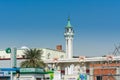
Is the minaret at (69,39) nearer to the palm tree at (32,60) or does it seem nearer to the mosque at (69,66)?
the mosque at (69,66)

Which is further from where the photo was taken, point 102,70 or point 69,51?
point 69,51

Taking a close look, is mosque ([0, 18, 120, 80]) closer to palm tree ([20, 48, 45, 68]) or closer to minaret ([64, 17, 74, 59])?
minaret ([64, 17, 74, 59])

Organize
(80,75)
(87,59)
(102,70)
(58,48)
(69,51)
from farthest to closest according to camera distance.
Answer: (58,48)
(69,51)
(87,59)
(102,70)
(80,75)

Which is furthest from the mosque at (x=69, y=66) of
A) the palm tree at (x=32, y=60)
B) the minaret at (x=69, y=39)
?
the palm tree at (x=32, y=60)

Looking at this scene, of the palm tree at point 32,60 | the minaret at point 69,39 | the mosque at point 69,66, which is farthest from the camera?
the minaret at point 69,39

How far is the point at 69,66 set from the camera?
109688 millimetres

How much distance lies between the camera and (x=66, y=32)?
126 metres

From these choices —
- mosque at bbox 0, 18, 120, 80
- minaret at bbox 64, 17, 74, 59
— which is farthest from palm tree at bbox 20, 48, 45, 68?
minaret at bbox 64, 17, 74, 59

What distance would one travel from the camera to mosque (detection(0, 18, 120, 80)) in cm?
8662

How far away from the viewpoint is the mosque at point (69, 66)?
86.6 meters

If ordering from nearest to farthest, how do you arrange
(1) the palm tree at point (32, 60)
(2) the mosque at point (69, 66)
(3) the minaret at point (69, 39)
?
(2) the mosque at point (69, 66), (1) the palm tree at point (32, 60), (3) the minaret at point (69, 39)

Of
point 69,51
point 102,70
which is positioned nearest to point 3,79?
point 102,70

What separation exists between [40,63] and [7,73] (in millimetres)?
15723

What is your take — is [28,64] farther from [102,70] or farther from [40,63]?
[102,70]
